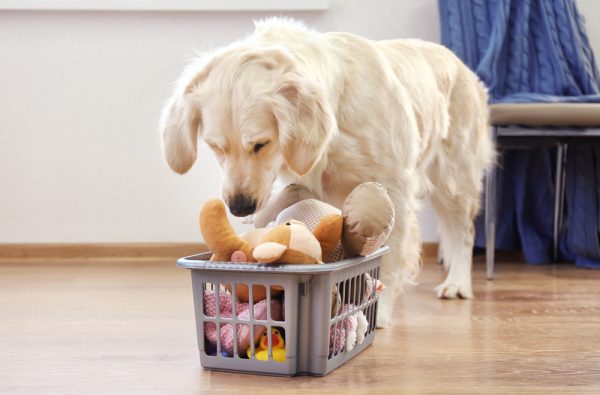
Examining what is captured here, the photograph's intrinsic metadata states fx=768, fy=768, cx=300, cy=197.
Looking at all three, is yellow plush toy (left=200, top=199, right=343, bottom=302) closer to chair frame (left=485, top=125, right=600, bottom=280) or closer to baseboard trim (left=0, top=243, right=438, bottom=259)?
chair frame (left=485, top=125, right=600, bottom=280)

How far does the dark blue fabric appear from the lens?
3.04m

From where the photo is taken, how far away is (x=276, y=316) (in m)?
1.38

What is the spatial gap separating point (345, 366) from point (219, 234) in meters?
0.36

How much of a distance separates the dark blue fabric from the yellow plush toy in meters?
1.74

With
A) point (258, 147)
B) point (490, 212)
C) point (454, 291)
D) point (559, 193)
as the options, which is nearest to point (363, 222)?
point (258, 147)

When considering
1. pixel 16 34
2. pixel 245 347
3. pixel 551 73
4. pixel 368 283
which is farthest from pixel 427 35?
pixel 245 347

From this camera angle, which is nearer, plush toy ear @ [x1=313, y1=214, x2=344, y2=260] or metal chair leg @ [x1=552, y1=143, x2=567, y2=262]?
plush toy ear @ [x1=313, y1=214, x2=344, y2=260]

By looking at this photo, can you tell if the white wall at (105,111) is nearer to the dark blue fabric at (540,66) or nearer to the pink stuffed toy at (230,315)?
→ the dark blue fabric at (540,66)

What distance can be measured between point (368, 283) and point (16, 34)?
2.28m

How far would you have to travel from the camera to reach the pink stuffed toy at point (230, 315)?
138 cm

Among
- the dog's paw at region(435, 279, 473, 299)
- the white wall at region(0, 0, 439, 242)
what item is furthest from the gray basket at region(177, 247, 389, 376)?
the white wall at region(0, 0, 439, 242)

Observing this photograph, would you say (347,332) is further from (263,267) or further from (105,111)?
(105,111)

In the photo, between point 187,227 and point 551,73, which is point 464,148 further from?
point 187,227

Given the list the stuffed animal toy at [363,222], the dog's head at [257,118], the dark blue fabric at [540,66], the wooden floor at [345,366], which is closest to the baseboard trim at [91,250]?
the wooden floor at [345,366]
